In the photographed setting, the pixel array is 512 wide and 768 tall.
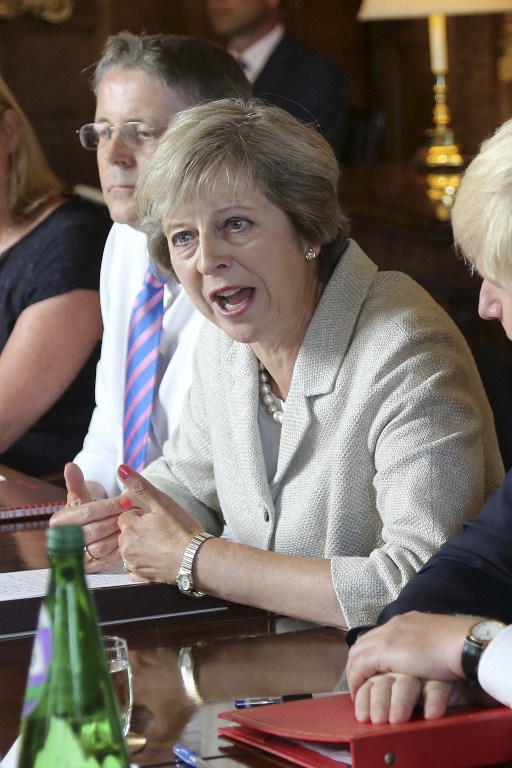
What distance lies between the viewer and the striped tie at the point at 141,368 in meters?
2.49

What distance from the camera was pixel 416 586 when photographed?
153 cm

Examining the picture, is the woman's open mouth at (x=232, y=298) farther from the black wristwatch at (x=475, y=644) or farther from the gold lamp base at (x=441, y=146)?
the gold lamp base at (x=441, y=146)

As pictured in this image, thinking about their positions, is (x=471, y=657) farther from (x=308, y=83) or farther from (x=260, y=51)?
(x=260, y=51)

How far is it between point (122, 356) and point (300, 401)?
925mm

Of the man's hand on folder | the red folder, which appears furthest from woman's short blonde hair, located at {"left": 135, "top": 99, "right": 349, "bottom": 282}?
the red folder

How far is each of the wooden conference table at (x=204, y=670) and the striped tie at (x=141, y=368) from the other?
0.81 meters

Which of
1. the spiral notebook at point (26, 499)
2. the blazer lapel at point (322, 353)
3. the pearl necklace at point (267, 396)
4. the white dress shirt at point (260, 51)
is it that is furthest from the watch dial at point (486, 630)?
the white dress shirt at point (260, 51)

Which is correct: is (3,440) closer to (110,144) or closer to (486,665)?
(110,144)

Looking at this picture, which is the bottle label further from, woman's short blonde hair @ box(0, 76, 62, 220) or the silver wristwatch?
woman's short blonde hair @ box(0, 76, 62, 220)

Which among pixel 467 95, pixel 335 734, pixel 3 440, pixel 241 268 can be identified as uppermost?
pixel 241 268

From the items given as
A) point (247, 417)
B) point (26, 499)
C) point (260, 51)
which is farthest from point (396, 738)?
point (260, 51)

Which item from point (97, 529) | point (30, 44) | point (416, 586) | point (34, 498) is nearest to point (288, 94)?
point (30, 44)

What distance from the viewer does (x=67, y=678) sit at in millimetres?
895

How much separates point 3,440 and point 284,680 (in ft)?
5.53
